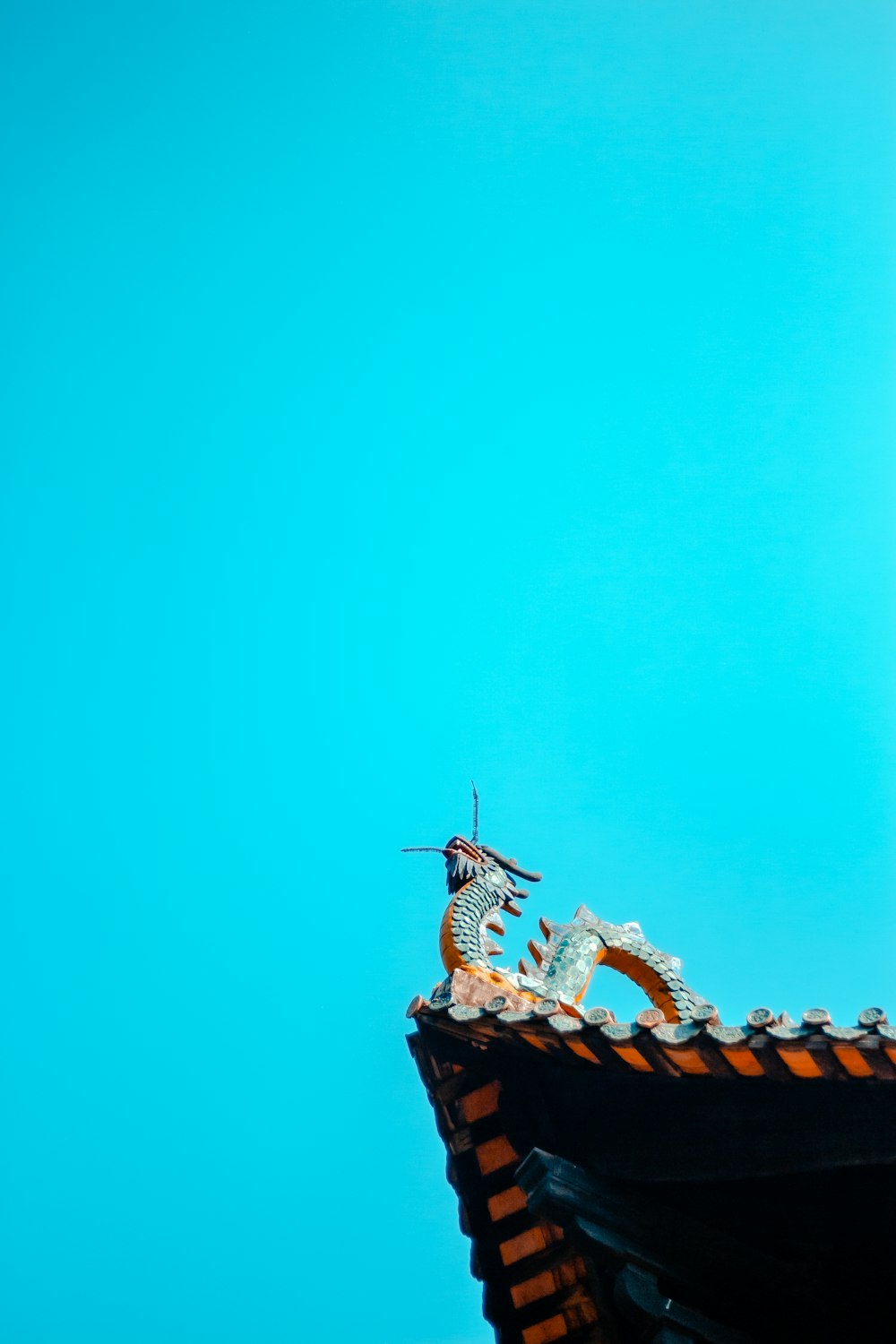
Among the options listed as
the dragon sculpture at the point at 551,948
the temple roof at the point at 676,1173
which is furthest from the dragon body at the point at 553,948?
the temple roof at the point at 676,1173

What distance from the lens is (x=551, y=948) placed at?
27.4 feet

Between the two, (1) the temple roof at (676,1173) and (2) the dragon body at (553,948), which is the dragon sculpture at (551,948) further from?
(1) the temple roof at (676,1173)

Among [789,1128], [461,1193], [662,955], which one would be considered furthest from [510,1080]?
[662,955]

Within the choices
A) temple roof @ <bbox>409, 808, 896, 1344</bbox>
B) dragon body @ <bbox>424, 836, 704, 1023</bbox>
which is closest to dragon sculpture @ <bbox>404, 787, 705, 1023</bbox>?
dragon body @ <bbox>424, 836, 704, 1023</bbox>

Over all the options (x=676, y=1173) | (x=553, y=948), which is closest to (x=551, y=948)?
(x=553, y=948)

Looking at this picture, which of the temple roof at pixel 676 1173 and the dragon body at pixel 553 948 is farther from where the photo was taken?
the dragon body at pixel 553 948

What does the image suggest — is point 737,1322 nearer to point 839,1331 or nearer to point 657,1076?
point 839,1331

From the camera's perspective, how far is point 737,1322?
16.2ft

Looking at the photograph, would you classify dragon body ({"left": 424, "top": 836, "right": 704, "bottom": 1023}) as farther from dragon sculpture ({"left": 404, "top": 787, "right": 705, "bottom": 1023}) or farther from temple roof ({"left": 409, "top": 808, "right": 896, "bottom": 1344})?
temple roof ({"left": 409, "top": 808, "right": 896, "bottom": 1344})

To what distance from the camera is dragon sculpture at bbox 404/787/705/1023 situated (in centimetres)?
740

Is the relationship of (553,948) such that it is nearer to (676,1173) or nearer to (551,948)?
(551,948)

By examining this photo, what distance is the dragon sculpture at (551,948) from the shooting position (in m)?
7.40

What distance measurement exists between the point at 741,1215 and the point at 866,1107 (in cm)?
82

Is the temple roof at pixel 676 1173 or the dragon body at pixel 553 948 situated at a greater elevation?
the dragon body at pixel 553 948
